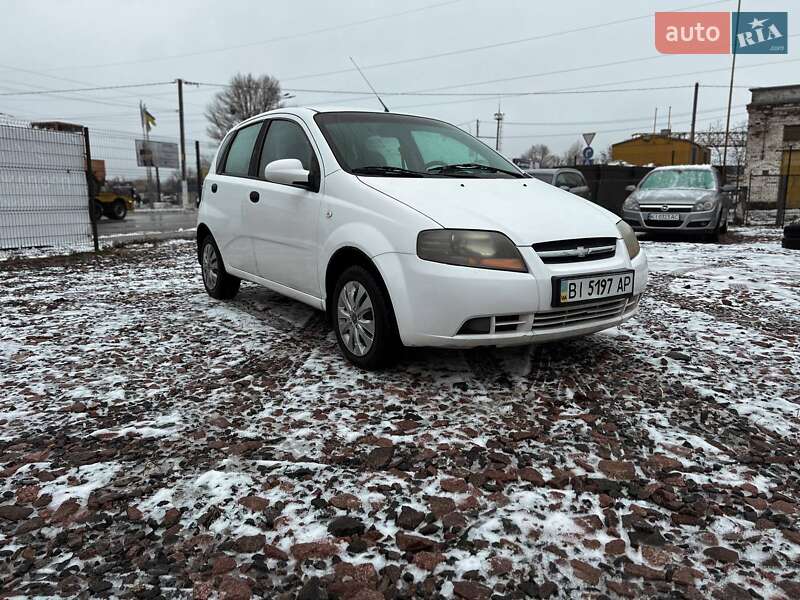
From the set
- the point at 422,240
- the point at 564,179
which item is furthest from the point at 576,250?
the point at 564,179

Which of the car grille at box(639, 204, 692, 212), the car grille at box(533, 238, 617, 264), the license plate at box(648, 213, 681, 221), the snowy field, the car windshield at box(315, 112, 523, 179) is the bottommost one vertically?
the snowy field

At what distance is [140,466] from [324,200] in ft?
6.43

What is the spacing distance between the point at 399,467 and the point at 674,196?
10.4m

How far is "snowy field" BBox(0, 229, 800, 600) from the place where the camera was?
1815mm

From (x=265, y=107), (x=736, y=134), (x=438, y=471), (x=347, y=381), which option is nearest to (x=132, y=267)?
(x=347, y=381)

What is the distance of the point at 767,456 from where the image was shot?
99.0 inches

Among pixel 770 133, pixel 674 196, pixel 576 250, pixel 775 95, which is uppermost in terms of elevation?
pixel 775 95

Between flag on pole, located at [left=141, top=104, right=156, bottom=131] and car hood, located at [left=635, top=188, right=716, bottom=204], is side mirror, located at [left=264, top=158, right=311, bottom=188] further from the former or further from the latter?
flag on pole, located at [left=141, top=104, right=156, bottom=131]

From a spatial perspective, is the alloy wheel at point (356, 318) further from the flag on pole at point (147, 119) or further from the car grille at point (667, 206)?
the flag on pole at point (147, 119)

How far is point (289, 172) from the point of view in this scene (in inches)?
149

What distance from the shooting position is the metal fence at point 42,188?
30.0 feet

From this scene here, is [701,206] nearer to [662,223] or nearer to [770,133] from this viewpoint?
[662,223]

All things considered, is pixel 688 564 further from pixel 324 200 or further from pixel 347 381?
pixel 324 200

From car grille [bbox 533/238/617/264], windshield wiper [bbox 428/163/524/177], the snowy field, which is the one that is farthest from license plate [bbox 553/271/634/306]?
windshield wiper [bbox 428/163/524/177]
